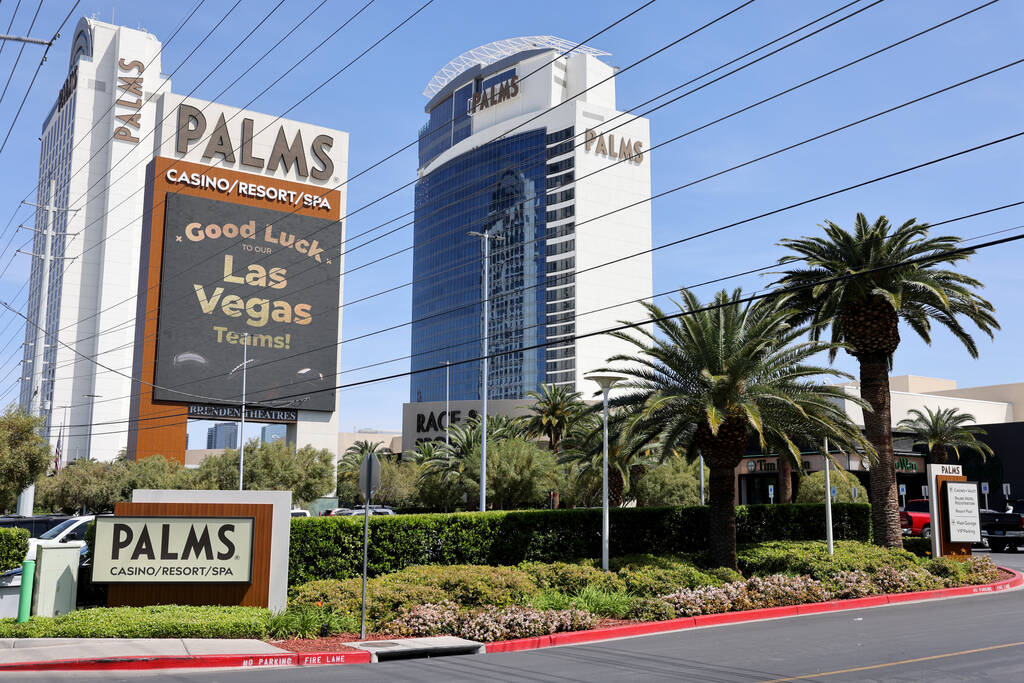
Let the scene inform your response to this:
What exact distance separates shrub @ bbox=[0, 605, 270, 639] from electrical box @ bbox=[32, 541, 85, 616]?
60 cm

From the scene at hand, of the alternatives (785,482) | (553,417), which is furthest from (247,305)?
(785,482)

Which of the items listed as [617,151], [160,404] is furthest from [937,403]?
[617,151]

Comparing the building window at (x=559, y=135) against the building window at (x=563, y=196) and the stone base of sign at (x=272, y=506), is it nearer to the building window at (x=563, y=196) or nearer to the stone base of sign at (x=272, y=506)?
the building window at (x=563, y=196)

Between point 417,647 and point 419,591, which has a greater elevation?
point 419,591

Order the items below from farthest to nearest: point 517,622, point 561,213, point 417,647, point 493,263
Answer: point 493,263, point 561,213, point 517,622, point 417,647

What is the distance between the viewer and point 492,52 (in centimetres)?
17525

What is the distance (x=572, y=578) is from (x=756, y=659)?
6846mm

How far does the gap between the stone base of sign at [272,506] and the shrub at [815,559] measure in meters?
12.1

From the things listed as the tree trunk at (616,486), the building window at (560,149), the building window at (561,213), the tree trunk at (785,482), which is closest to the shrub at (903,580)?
the tree trunk at (785,482)

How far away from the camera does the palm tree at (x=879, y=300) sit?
26203 millimetres

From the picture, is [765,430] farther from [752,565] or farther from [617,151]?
[617,151]

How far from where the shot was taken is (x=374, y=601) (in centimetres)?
1650

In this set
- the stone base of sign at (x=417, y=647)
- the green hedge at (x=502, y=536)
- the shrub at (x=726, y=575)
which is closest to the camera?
the stone base of sign at (x=417, y=647)

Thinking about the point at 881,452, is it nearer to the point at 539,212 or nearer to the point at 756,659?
the point at 756,659
